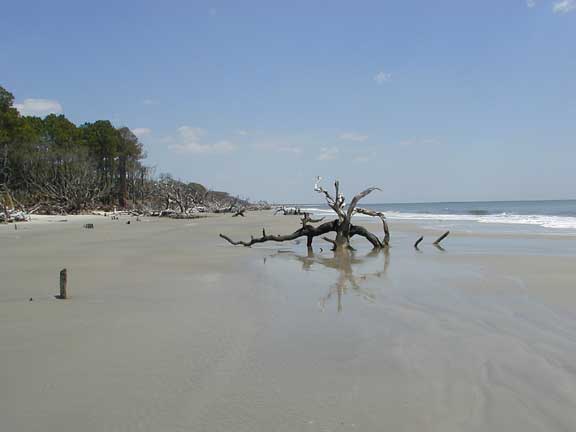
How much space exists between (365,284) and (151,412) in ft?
17.9

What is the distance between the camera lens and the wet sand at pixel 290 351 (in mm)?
3080

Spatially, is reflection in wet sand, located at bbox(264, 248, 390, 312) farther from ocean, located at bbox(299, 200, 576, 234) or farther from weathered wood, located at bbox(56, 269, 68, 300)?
ocean, located at bbox(299, 200, 576, 234)

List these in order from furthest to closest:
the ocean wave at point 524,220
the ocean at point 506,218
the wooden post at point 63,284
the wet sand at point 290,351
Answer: the ocean wave at point 524,220, the ocean at point 506,218, the wooden post at point 63,284, the wet sand at point 290,351

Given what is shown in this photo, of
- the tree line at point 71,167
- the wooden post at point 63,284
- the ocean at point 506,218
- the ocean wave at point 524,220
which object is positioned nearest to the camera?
the wooden post at point 63,284

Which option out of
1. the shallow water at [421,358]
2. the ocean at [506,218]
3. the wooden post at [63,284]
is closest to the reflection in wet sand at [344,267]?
the shallow water at [421,358]

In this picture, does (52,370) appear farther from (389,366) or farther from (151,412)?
(389,366)

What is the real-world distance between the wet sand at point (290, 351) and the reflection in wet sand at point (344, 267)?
0.09m

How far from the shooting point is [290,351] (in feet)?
14.4

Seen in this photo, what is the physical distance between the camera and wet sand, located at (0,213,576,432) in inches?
121

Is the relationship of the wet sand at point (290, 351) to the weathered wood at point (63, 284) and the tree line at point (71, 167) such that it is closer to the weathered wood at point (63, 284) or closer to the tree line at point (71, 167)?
the weathered wood at point (63, 284)

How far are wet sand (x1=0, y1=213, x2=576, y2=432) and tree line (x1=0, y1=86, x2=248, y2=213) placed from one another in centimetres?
3100

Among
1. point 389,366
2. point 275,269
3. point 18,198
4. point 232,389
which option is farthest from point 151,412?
point 18,198

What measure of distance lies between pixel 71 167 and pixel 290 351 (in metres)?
47.3

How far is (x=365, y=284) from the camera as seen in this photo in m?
8.00
